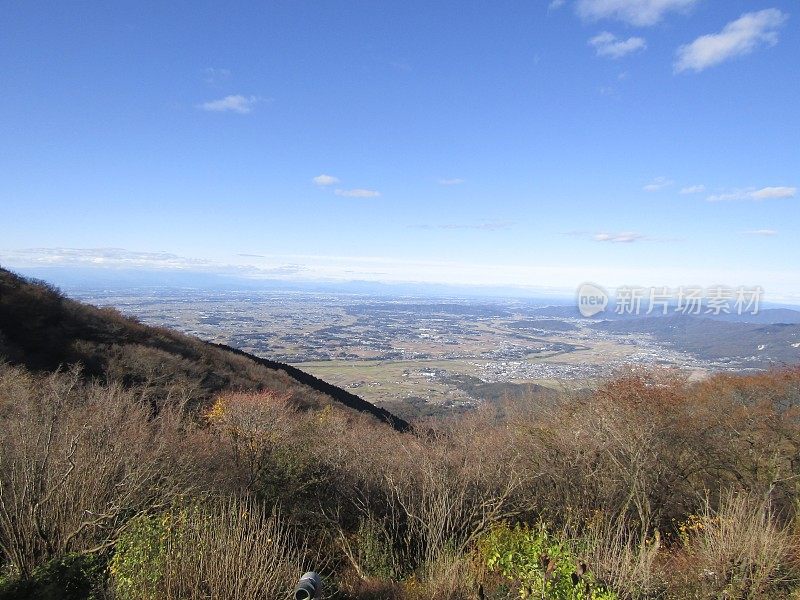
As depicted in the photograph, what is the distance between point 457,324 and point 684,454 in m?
101

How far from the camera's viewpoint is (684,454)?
12172mm

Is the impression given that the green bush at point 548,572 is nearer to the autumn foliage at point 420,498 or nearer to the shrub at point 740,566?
the autumn foliage at point 420,498

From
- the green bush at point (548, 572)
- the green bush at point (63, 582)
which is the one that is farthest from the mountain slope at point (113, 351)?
the green bush at point (548, 572)

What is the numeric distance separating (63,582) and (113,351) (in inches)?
759

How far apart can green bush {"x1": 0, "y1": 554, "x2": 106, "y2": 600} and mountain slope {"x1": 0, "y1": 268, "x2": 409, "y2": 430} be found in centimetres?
1044

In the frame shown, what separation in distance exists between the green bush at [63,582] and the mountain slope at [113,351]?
10.4 meters

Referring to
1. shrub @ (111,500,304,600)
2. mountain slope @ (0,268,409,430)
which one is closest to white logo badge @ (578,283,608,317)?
mountain slope @ (0,268,409,430)

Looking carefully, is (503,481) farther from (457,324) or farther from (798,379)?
(457,324)

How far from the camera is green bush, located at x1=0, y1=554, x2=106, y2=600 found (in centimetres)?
541

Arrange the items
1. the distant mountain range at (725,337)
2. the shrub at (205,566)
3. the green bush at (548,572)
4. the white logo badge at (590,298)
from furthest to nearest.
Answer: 1. the distant mountain range at (725,337)
2. the white logo badge at (590,298)
3. the green bush at (548,572)
4. the shrub at (205,566)

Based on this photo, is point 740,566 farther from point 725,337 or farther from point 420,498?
point 725,337

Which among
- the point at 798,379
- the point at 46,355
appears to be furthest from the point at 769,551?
the point at 46,355

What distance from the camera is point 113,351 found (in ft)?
72.4

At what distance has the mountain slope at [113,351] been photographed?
773 inches
